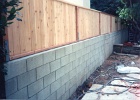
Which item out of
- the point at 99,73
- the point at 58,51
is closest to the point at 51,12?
the point at 58,51

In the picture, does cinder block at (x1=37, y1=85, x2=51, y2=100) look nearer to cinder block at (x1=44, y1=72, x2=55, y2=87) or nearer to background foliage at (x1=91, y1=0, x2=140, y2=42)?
cinder block at (x1=44, y1=72, x2=55, y2=87)

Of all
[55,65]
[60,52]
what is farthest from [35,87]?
[60,52]

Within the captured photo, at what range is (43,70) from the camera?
3795 millimetres

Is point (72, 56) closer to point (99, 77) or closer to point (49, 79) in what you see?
point (49, 79)

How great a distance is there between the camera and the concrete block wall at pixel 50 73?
2953mm

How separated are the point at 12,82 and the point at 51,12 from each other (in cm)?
196

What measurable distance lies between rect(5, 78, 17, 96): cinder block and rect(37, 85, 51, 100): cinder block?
815mm

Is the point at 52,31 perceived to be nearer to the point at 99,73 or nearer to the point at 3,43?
the point at 3,43

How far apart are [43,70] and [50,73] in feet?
1.08

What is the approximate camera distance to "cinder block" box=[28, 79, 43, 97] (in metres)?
3.35

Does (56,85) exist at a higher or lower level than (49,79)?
lower

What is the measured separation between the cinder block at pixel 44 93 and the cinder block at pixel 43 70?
0.96 ft

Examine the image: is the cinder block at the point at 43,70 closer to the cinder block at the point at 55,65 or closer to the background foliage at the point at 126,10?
the cinder block at the point at 55,65

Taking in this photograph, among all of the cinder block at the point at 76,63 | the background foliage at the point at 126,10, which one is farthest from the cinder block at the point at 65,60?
the background foliage at the point at 126,10
